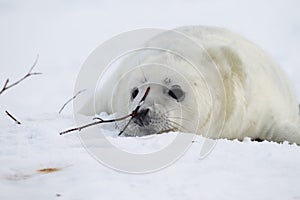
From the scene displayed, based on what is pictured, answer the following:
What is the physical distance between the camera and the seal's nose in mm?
3320

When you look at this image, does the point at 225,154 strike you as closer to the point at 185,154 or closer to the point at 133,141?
the point at 185,154

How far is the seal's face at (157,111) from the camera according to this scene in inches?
132

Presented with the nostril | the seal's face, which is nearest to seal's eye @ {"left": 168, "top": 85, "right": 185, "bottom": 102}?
the seal's face

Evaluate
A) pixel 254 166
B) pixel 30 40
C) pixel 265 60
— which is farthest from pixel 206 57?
pixel 30 40

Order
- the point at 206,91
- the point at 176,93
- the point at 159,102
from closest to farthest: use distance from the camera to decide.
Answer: the point at 159,102, the point at 176,93, the point at 206,91

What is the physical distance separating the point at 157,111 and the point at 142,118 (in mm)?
139

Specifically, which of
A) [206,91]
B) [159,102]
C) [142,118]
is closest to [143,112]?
[142,118]

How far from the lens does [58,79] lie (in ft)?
25.0

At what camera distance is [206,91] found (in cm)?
384

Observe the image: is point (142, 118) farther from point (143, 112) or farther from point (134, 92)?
point (134, 92)

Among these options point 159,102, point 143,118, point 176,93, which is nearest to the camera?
point 143,118

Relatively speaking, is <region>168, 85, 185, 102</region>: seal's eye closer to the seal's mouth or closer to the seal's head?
the seal's head

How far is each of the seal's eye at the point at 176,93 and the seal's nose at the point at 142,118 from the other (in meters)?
0.40

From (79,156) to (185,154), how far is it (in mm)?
494
